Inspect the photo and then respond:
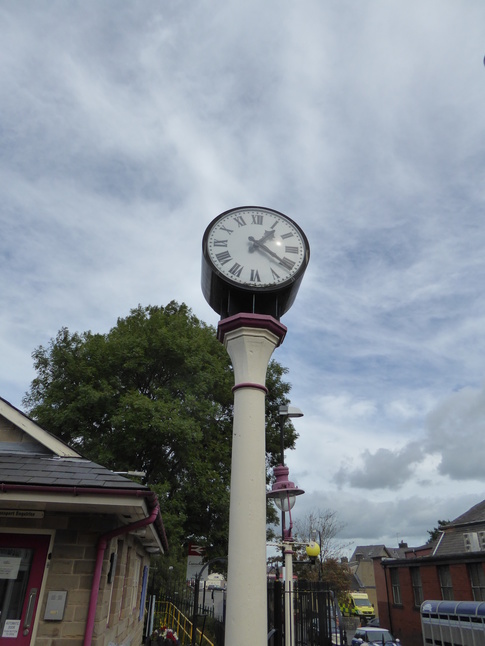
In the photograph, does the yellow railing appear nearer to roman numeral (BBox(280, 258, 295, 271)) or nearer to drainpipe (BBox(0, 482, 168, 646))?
drainpipe (BBox(0, 482, 168, 646))

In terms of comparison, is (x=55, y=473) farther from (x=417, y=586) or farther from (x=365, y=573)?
(x=365, y=573)

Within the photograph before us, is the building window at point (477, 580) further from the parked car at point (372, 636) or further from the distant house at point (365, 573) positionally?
the distant house at point (365, 573)

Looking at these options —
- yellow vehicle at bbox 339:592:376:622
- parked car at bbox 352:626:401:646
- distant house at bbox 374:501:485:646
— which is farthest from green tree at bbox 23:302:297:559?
yellow vehicle at bbox 339:592:376:622

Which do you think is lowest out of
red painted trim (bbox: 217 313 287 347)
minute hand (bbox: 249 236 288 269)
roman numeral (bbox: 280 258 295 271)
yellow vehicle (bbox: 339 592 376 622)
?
yellow vehicle (bbox: 339 592 376 622)

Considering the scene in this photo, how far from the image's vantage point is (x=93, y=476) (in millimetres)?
6379

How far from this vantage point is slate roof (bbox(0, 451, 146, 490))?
589 centimetres

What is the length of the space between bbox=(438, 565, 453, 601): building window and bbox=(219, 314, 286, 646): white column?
21895 mm

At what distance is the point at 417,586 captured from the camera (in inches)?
990

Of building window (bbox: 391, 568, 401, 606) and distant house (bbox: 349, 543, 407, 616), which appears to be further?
distant house (bbox: 349, 543, 407, 616)

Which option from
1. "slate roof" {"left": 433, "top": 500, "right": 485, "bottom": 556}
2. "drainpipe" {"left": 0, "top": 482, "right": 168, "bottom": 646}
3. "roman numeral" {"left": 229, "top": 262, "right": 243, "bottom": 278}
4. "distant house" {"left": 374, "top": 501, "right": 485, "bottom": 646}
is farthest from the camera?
"slate roof" {"left": 433, "top": 500, "right": 485, "bottom": 556}

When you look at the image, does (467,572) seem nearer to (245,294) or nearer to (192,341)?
(192,341)

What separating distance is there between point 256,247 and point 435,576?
920 inches

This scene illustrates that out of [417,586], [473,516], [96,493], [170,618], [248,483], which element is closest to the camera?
[248,483]

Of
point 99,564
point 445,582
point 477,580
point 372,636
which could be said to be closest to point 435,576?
point 445,582
